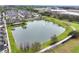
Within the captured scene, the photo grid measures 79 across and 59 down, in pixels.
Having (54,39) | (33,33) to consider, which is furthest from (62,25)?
(33,33)

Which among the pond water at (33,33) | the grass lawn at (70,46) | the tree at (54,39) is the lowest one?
the grass lawn at (70,46)

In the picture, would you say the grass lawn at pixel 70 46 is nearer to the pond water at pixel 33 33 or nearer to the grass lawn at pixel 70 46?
the grass lawn at pixel 70 46

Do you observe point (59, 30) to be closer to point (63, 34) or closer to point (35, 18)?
point (63, 34)

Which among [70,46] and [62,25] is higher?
[62,25]

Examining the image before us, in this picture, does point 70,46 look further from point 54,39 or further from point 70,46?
point 54,39

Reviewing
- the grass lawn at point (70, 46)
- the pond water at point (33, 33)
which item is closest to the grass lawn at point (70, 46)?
the grass lawn at point (70, 46)

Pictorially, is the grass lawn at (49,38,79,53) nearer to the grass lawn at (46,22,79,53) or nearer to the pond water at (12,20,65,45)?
the grass lawn at (46,22,79,53)

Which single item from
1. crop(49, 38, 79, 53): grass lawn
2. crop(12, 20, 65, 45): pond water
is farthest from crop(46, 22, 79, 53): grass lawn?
crop(12, 20, 65, 45): pond water

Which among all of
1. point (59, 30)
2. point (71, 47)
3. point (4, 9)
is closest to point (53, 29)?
point (59, 30)

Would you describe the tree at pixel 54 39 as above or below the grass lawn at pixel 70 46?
above
